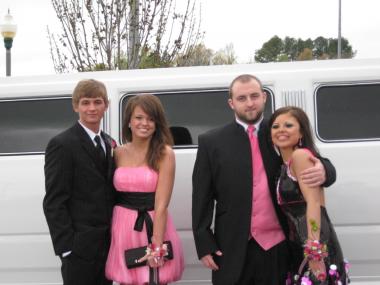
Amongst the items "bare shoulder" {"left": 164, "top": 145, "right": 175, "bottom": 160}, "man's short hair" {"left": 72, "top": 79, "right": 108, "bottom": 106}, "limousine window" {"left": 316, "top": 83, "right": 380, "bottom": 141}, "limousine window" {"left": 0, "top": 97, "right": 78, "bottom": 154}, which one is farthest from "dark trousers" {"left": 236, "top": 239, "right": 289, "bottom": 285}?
"limousine window" {"left": 0, "top": 97, "right": 78, "bottom": 154}

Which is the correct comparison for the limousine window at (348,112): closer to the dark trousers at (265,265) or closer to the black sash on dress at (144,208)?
the dark trousers at (265,265)

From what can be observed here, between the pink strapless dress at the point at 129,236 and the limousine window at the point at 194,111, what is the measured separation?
83 centimetres

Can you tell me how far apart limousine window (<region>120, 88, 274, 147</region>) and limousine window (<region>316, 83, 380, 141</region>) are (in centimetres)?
39

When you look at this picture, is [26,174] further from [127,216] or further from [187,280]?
[187,280]

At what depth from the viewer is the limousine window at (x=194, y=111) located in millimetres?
3770

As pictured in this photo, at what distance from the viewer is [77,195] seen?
Result: 299cm

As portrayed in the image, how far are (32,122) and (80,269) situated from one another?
57.5 inches

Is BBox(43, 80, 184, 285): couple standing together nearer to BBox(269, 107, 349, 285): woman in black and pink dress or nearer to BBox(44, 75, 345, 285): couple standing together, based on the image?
BBox(44, 75, 345, 285): couple standing together

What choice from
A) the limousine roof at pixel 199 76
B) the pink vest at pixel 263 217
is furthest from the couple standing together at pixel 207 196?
the limousine roof at pixel 199 76

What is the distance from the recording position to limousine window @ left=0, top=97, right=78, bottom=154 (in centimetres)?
390

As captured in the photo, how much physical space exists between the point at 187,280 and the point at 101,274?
906 mm

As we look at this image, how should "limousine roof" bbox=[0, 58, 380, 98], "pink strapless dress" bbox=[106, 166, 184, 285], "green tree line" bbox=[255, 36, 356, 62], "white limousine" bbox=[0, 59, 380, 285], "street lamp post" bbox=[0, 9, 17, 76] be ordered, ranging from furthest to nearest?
"green tree line" bbox=[255, 36, 356, 62] → "street lamp post" bbox=[0, 9, 17, 76] → "limousine roof" bbox=[0, 58, 380, 98] → "white limousine" bbox=[0, 59, 380, 285] → "pink strapless dress" bbox=[106, 166, 184, 285]

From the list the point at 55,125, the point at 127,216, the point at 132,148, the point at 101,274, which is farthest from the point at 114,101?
the point at 101,274

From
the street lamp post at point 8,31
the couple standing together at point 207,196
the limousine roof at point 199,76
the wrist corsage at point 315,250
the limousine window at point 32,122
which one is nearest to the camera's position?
the wrist corsage at point 315,250
